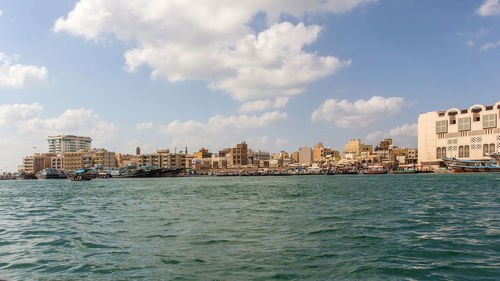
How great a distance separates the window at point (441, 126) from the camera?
453ft

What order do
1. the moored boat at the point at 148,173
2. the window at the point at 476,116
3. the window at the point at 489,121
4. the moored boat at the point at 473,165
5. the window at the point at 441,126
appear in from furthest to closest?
the moored boat at the point at 148,173 < the window at the point at 441,126 < the window at the point at 476,116 < the window at the point at 489,121 < the moored boat at the point at 473,165

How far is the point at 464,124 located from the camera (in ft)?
437

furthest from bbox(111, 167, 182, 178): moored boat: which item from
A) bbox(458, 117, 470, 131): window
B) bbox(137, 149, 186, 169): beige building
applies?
bbox(458, 117, 470, 131): window

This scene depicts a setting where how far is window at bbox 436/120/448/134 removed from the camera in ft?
453

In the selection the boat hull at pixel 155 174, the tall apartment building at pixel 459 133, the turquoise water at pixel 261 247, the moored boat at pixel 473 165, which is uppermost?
the tall apartment building at pixel 459 133

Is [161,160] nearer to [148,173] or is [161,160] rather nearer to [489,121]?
[148,173]

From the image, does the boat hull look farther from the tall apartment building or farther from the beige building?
the tall apartment building

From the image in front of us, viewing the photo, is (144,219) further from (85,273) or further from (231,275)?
(231,275)

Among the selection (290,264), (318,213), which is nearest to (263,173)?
(318,213)

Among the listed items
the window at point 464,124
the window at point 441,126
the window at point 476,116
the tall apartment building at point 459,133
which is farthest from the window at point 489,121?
the window at point 441,126

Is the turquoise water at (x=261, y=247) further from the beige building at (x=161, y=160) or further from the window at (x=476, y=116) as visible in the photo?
the beige building at (x=161, y=160)

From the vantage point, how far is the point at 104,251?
12.6 m

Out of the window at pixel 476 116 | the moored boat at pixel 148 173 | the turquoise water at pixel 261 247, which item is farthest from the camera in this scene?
the moored boat at pixel 148 173

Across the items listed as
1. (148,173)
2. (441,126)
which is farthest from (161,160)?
(441,126)
